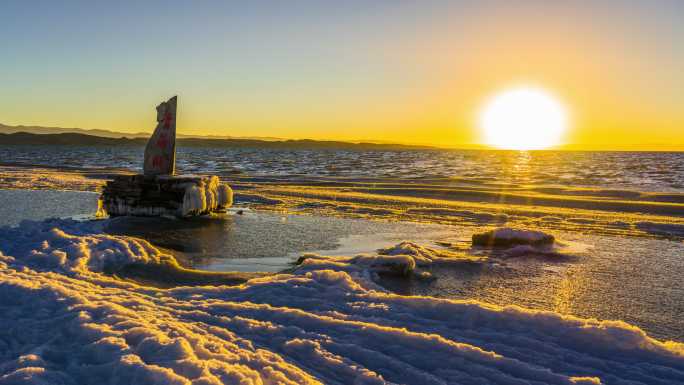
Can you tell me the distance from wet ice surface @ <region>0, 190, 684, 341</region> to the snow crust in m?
1.72

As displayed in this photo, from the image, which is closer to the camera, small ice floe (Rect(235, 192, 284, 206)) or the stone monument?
Answer: the stone monument

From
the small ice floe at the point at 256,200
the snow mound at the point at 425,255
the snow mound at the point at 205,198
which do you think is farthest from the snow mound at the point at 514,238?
the small ice floe at the point at 256,200

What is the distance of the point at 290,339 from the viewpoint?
212 inches

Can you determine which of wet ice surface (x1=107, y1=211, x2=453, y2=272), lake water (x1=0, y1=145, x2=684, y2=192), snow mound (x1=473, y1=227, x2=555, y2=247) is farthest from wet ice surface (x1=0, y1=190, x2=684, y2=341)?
lake water (x1=0, y1=145, x2=684, y2=192)

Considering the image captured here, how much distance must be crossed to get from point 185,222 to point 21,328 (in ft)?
30.9

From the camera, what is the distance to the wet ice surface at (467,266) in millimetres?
7875

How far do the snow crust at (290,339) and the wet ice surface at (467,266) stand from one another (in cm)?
172

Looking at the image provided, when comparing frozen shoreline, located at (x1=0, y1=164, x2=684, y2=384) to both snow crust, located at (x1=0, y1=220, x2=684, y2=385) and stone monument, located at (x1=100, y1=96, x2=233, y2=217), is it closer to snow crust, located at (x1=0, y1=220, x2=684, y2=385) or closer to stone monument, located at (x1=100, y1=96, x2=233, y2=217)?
snow crust, located at (x1=0, y1=220, x2=684, y2=385)

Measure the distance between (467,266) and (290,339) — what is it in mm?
5583

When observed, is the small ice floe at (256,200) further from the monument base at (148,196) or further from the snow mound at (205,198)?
the monument base at (148,196)

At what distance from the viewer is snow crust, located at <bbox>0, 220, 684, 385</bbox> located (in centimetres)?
438

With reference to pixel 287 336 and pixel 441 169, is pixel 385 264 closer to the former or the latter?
pixel 287 336

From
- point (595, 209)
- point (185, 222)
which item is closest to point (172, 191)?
point (185, 222)

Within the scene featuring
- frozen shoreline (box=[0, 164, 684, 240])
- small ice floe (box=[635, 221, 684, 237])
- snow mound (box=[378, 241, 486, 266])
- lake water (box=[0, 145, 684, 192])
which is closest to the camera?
snow mound (box=[378, 241, 486, 266])
